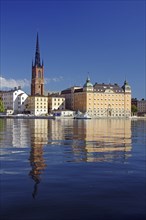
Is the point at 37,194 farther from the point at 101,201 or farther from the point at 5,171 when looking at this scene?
the point at 5,171

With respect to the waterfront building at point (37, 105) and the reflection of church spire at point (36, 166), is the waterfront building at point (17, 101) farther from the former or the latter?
the reflection of church spire at point (36, 166)

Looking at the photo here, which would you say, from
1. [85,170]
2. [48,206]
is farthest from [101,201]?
[85,170]

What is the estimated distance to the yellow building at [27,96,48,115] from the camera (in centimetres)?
19175

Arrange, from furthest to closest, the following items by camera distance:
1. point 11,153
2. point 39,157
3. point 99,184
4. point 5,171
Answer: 1. point 11,153
2. point 39,157
3. point 5,171
4. point 99,184

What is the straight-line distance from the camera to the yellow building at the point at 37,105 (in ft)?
629

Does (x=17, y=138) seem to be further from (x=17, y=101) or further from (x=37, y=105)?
(x=17, y=101)

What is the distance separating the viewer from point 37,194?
34.7 feet

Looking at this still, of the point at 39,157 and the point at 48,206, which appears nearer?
the point at 48,206

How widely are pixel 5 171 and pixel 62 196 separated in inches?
179

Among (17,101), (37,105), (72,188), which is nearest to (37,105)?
(37,105)

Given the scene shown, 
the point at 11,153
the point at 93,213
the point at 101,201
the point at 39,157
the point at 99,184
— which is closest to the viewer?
the point at 93,213

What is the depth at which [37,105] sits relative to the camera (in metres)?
193

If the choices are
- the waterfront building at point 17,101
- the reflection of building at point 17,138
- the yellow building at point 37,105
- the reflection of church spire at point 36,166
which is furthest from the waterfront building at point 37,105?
the reflection of church spire at point 36,166

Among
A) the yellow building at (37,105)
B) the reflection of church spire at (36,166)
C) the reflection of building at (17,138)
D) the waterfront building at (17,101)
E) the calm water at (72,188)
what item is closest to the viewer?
Result: the calm water at (72,188)
